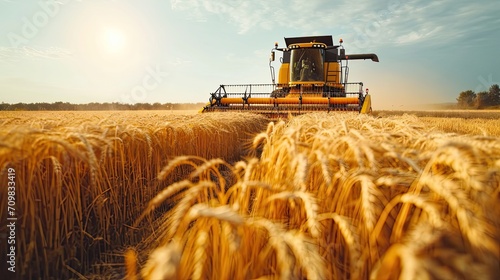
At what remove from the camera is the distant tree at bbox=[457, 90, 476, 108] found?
56.7 meters

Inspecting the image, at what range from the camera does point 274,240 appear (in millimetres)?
908

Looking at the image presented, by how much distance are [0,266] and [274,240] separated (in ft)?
6.31

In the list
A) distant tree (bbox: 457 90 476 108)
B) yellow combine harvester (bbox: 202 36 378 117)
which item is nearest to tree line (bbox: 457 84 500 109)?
distant tree (bbox: 457 90 476 108)

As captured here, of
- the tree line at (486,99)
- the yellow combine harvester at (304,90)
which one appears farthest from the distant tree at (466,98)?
the yellow combine harvester at (304,90)

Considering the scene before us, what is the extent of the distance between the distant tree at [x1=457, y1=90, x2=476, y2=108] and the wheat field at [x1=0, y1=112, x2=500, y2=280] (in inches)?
2736

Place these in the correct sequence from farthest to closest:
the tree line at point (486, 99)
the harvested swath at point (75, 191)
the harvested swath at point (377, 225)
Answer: the tree line at point (486, 99) → the harvested swath at point (75, 191) → the harvested swath at point (377, 225)

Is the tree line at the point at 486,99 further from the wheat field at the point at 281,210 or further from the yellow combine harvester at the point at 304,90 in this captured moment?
the wheat field at the point at 281,210

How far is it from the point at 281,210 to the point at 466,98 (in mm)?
71387

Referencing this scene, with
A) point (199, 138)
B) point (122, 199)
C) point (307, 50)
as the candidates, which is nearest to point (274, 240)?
point (122, 199)

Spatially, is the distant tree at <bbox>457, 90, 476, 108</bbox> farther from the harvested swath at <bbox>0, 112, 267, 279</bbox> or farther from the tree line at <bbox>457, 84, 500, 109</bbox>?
the harvested swath at <bbox>0, 112, 267, 279</bbox>

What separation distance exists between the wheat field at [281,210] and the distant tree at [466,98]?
69.5m

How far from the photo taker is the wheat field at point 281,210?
0.89 metres

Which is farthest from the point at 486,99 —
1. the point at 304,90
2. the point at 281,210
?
the point at 281,210

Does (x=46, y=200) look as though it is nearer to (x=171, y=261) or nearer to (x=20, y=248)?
(x=20, y=248)
